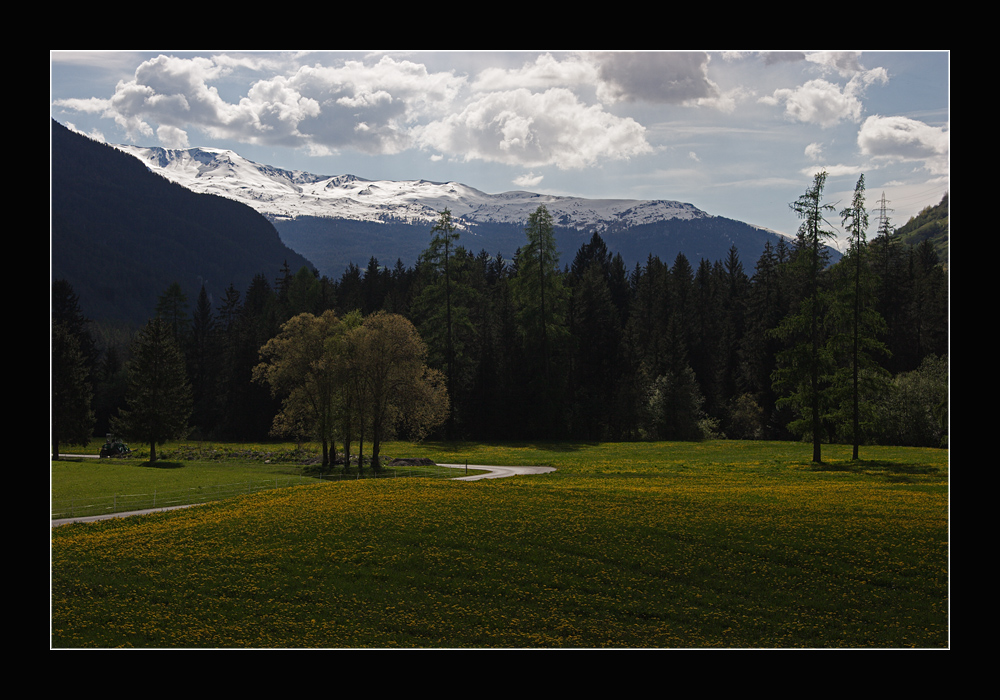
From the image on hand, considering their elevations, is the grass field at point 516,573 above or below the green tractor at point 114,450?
above

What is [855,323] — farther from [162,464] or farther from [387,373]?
[162,464]

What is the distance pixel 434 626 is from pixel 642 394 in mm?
59577

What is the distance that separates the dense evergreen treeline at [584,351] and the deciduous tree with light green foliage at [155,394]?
21893 millimetres

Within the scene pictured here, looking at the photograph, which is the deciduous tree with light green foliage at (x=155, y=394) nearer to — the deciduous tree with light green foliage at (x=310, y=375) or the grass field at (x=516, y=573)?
the deciduous tree with light green foliage at (x=310, y=375)

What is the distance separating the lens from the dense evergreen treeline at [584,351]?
7138 centimetres

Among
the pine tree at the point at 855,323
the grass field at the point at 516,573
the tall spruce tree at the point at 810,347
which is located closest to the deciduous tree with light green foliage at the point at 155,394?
the grass field at the point at 516,573

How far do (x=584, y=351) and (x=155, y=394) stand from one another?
47764 mm

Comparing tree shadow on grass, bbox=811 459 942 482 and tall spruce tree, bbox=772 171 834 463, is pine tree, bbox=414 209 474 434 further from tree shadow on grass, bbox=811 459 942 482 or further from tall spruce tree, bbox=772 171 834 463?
tree shadow on grass, bbox=811 459 942 482

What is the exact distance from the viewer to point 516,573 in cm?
1898

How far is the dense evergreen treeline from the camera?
71375 mm
